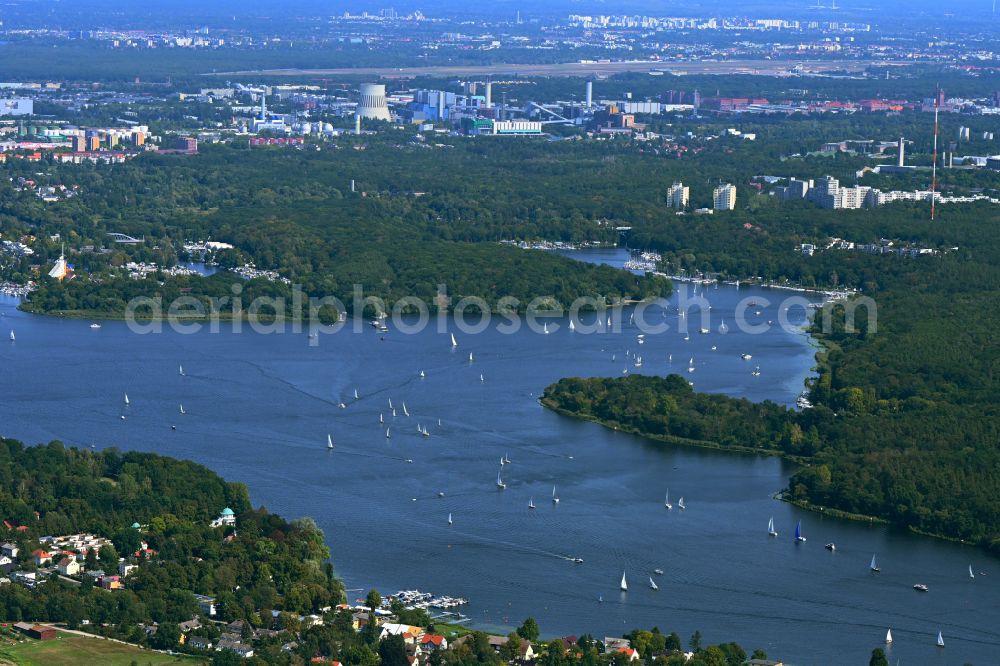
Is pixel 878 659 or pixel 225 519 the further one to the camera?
pixel 225 519

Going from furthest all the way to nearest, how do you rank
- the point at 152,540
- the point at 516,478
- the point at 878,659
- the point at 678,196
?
the point at 678,196
the point at 516,478
the point at 152,540
the point at 878,659

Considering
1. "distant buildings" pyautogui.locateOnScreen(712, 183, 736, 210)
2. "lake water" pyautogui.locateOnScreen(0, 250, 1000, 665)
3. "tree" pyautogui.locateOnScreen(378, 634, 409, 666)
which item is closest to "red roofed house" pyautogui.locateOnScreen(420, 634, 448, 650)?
"tree" pyautogui.locateOnScreen(378, 634, 409, 666)

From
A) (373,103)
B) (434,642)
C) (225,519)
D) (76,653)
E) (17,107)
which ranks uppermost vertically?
(373,103)

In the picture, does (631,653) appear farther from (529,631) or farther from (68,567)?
(68,567)

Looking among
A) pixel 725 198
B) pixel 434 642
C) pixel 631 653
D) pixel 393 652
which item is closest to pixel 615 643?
pixel 631 653

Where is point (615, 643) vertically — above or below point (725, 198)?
below

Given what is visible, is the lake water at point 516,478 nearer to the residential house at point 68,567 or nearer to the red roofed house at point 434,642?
the red roofed house at point 434,642

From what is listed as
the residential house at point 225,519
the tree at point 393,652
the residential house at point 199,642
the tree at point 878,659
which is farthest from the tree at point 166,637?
the tree at point 878,659

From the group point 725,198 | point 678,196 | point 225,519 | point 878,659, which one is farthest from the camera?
point 678,196
